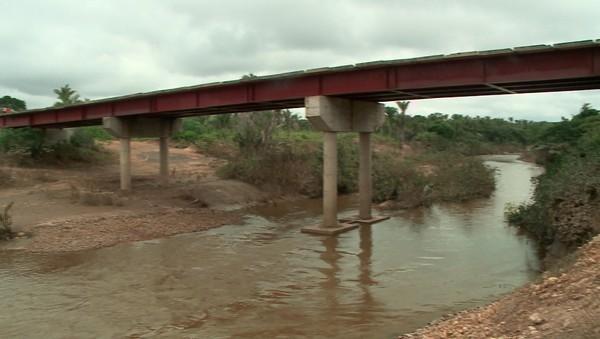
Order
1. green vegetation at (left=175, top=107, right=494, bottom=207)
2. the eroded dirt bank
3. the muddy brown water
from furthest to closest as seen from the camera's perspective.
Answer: green vegetation at (left=175, top=107, right=494, bottom=207) < the muddy brown water < the eroded dirt bank

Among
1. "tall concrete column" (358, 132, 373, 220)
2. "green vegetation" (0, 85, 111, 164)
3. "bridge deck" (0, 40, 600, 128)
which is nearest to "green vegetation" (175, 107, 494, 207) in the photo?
"tall concrete column" (358, 132, 373, 220)

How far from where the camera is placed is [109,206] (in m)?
24.2

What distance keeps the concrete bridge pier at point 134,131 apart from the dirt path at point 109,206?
1028 millimetres

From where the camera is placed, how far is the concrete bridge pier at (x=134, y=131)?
101 ft

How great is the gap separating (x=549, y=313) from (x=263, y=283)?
8.03 metres

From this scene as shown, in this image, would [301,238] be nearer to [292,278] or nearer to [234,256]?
[234,256]

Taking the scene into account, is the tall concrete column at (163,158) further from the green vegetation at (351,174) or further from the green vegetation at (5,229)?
the green vegetation at (5,229)

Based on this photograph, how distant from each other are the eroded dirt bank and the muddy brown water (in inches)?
75.7

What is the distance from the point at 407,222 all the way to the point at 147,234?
1112 centimetres

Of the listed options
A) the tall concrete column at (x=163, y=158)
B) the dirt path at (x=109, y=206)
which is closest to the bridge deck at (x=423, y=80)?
the dirt path at (x=109, y=206)

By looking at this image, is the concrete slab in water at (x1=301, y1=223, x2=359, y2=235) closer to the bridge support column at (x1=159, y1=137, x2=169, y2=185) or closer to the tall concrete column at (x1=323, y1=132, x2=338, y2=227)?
the tall concrete column at (x1=323, y1=132, x2=338, y2=227)

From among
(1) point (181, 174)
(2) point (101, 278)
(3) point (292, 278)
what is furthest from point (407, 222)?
(1) point (181, 174)

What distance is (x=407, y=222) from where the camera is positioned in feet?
78.6

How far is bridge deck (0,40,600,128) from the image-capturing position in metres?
15.8
